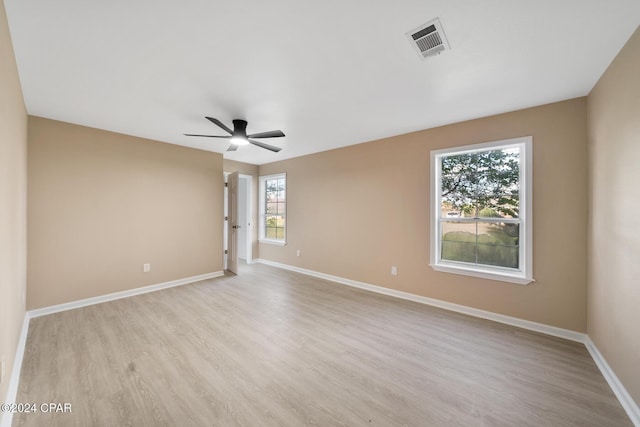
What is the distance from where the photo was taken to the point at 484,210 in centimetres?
315

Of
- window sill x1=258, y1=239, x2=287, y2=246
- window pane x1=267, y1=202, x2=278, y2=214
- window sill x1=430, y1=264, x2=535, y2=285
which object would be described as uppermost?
window pane x1=267, y1=202, x2=278, y2=214

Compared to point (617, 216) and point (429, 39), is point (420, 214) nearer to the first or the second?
point (617, 216)

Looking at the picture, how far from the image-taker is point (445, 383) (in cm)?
192

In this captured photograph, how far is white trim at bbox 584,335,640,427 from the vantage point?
158 cm

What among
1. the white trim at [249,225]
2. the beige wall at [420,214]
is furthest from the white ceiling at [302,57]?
Answer: the white trim at [249,225]

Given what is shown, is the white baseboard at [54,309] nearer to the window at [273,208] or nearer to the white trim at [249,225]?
the white trim at [249,225]

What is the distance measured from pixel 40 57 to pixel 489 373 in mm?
4407

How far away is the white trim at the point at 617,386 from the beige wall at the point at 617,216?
47 millimetres

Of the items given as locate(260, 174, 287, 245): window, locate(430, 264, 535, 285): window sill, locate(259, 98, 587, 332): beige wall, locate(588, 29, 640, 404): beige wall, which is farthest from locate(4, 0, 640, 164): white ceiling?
locate(260, 174, 287, 245): window

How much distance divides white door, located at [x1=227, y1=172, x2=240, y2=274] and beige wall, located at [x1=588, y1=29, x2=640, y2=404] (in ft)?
16.9

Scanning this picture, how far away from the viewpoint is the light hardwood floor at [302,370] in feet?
5.31

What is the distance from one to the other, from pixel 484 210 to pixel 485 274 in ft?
2.62

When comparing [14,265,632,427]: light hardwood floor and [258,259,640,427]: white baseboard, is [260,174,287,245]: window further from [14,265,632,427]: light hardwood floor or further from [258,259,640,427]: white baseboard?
[14,265,632,427]: light hardwood floor

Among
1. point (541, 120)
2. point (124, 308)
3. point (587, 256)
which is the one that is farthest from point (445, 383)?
point (124, 308)
